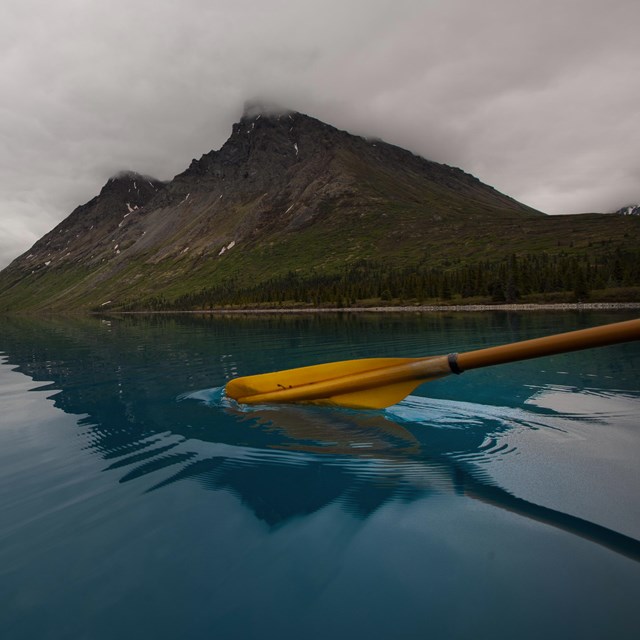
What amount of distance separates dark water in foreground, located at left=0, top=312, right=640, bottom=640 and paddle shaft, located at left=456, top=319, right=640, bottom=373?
2669mm

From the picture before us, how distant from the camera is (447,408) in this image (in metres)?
16.2

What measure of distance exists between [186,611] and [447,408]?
40.6ft

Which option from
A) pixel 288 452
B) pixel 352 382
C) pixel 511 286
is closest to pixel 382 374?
pixel 352 382

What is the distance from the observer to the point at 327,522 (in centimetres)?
808

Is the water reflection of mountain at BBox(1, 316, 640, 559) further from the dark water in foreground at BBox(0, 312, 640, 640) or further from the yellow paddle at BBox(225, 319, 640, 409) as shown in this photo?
the yellow paddle at BBox(225, 319, 640, 409)

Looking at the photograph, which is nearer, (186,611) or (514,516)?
(186,611)

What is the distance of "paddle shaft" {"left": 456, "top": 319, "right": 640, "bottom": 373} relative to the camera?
7.64m

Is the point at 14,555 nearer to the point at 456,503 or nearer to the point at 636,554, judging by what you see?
the point at 456,503

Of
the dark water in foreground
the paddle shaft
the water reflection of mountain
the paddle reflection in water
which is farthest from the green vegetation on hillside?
the paddle shaft

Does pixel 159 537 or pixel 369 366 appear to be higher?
pixel 369 366

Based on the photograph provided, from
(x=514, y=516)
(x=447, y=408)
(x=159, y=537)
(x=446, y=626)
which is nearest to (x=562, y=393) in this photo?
(x=447, y=408)

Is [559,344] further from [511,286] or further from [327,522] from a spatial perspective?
[511,286]

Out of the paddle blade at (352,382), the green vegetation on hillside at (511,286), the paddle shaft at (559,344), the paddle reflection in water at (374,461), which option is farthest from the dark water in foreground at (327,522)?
the green vegetation on hillside at (511,286)

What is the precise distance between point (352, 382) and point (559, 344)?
602 cm
